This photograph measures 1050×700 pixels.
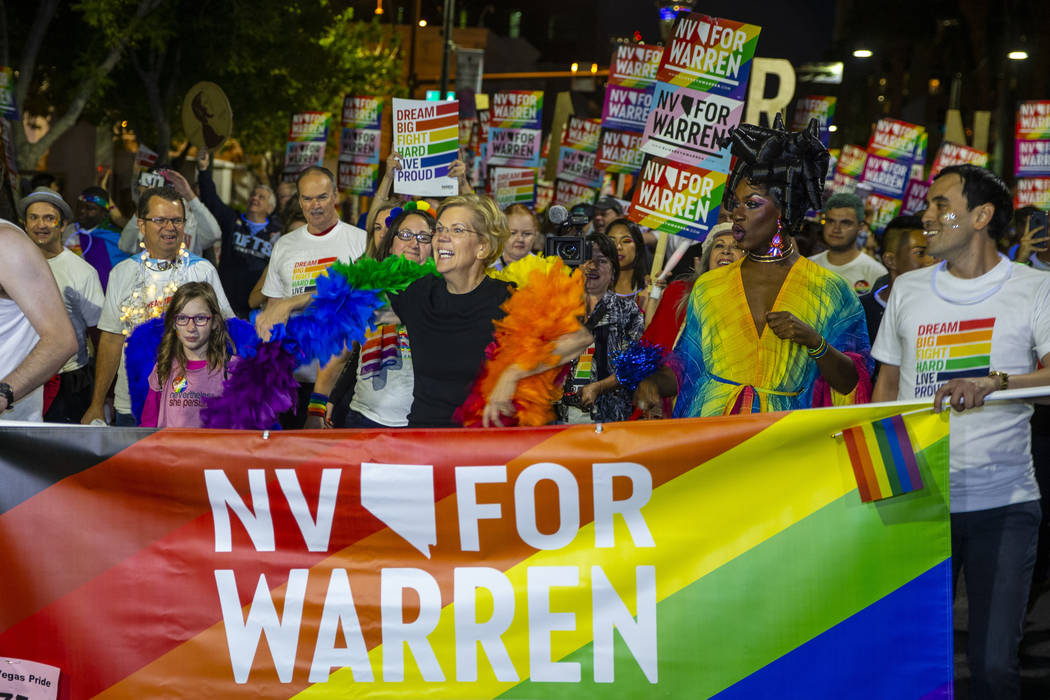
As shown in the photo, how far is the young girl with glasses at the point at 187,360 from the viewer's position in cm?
560

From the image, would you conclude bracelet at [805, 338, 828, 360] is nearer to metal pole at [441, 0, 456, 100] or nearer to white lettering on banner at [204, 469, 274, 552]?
white lettering on banner at [204, 469, 274, 552]

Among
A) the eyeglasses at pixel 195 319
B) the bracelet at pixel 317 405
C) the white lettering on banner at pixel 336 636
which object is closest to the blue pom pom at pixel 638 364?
the bracelet at pixel 317 405

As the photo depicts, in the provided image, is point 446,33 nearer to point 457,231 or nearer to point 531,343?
point 457,231

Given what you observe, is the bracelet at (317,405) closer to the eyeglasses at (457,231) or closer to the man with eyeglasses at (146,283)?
the eyeglasses at (457,231)

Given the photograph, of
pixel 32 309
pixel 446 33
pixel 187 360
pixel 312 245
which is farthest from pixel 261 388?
pixel 446 33

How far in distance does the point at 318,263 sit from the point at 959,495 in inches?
168

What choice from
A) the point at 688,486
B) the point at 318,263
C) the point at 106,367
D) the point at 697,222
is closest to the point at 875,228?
the point at 697,222

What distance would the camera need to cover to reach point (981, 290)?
3906 mm

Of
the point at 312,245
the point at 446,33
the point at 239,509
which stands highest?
the point at 446,33

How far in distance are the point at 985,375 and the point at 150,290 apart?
169 inches

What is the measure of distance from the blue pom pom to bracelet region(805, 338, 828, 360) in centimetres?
70

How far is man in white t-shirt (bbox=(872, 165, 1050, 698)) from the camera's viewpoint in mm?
3740

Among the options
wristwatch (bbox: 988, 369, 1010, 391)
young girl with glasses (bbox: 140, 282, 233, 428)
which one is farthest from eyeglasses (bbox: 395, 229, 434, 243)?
wristwatch (bbox: 988, 369, 1010, 391)

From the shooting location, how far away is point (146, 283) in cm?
651
